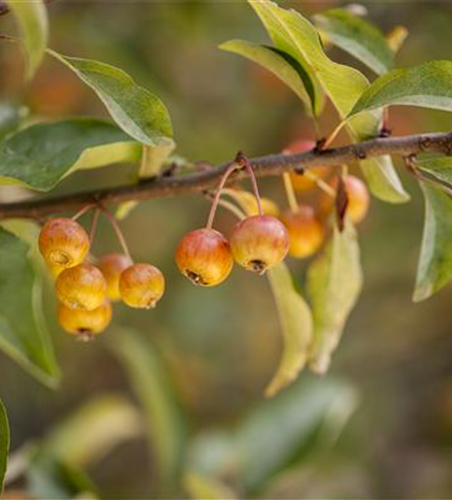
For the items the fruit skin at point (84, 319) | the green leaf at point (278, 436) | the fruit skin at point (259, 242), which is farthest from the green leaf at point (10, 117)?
the green leaf at point (278, 436)

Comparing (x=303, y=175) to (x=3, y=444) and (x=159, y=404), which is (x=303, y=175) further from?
(x=159, y=404)

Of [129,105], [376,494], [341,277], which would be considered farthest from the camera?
[376,494]

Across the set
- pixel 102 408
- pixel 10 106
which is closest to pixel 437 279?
pixel 10 106

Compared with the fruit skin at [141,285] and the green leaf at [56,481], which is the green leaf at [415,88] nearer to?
the fruit skin at [141,285]

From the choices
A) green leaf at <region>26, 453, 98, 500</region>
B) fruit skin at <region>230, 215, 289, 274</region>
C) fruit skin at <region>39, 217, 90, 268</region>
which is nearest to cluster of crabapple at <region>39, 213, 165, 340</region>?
fruit skin at <region>39, 217, 90, 268</region>

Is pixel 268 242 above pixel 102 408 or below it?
above

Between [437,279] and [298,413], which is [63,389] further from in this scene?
[437,279]
